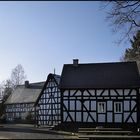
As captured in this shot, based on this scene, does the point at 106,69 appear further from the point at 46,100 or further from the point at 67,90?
the point at 46,100

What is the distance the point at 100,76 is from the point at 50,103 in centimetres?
1150

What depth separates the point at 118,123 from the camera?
3516 centimetres

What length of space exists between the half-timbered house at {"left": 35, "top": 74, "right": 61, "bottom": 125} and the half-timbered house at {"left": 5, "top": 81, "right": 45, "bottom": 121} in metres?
6.76

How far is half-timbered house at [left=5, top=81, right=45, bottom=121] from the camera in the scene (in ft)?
184

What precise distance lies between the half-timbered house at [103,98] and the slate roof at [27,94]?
19.1 meters

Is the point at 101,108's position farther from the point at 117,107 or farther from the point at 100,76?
the point at 100,76

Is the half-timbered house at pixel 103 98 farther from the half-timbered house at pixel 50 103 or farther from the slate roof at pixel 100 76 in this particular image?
the half-timbered house at pixel 50 103

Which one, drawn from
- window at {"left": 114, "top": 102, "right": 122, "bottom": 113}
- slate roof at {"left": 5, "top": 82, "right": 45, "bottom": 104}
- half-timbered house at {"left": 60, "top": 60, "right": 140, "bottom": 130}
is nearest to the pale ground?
half-timbered house at {"left": 60, "top": 60, "right": 140, "bottom": 130}

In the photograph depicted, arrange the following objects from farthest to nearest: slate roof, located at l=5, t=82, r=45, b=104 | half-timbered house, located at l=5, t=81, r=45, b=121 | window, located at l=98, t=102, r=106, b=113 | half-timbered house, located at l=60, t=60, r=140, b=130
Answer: slate roof, located at l=5, t=82, r=45, b=104
half-timbered house, located at l=5, t=81, r=45, b=121
window, located at l=98, t=102, r=106, b=113
half-timbered house, located at l=60, t=60, r=140, b=130

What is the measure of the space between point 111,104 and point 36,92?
23498 mm

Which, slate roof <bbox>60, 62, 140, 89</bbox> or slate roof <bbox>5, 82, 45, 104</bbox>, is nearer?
slate roof <bbox>60, 62, 140, 89</bbox>

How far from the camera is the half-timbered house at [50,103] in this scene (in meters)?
46.2

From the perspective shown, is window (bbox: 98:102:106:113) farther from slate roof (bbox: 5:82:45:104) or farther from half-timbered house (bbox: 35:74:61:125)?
slate roof (bbox: 5:82:45:104)

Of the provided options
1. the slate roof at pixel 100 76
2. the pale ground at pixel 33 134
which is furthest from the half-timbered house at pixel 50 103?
the pale ground at pixel 33 134
